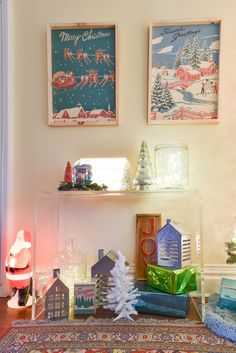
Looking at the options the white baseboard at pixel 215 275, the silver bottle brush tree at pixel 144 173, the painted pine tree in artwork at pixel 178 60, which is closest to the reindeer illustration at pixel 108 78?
the painted pine tree in artwork at pixel 178 60

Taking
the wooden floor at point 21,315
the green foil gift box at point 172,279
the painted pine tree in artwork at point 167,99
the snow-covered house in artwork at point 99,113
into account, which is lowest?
the wooden floor at point 21,315

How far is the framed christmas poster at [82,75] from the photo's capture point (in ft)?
6.17

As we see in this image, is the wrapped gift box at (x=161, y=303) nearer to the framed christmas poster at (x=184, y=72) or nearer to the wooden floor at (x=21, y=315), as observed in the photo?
the wooden floor at (x=21, y=315)

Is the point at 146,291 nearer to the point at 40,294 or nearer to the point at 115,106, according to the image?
the point at 40,294

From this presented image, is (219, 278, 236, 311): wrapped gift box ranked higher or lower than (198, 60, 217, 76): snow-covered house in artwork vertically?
lower

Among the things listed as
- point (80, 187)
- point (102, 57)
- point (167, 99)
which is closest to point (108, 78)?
point (102, 57)

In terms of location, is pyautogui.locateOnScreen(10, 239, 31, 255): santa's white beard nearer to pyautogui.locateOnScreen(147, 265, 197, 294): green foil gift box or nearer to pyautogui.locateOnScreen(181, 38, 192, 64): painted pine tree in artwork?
pyautogui.locateOnScreen(147, 265, 197, 294): green foil gift box

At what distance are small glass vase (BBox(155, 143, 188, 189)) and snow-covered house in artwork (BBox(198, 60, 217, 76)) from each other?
499 mm

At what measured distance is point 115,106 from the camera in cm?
187

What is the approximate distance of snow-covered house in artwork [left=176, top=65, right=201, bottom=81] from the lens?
1.85 meters

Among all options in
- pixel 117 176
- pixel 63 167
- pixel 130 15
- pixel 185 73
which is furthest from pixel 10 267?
pixel 130 15

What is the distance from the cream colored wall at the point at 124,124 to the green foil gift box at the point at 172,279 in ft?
1.06

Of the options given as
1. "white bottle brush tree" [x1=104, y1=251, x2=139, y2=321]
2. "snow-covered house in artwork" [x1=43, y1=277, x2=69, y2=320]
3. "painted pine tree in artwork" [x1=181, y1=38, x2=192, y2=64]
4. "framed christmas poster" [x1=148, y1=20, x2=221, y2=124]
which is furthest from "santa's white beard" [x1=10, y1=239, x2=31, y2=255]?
"painted pine tree in artwork" [x1=181, y1=38, x2=192, y2=64]

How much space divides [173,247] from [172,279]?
0.18 m
